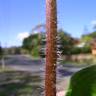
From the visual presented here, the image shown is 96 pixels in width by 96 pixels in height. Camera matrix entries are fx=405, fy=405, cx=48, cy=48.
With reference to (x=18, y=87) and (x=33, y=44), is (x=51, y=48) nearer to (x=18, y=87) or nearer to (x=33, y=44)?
(x=18, y=87)

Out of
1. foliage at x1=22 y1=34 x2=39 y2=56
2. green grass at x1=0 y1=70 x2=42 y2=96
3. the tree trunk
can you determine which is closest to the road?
the tree trunk

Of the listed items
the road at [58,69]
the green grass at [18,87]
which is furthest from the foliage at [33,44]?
the green grass at [18,87]

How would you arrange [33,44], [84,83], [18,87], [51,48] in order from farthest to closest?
[33,44] < [18,87] < [84,83] < [51,48]

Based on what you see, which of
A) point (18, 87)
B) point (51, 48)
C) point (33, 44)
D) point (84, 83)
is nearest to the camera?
point (51, 48)

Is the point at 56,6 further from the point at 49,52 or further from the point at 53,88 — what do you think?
the point at 53,88

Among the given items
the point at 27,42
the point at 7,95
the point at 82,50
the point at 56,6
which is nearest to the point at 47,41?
the point at 56,6

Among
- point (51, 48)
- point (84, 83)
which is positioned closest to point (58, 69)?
point (51, 48)

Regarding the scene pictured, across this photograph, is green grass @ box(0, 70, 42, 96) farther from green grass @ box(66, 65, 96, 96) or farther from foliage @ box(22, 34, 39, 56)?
green grass @ box(66, 65, 96, 96)

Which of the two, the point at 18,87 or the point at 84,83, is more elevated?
the point at 84,83

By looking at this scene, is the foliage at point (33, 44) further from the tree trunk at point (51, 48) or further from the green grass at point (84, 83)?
the tree trunk at point (51, 48)
